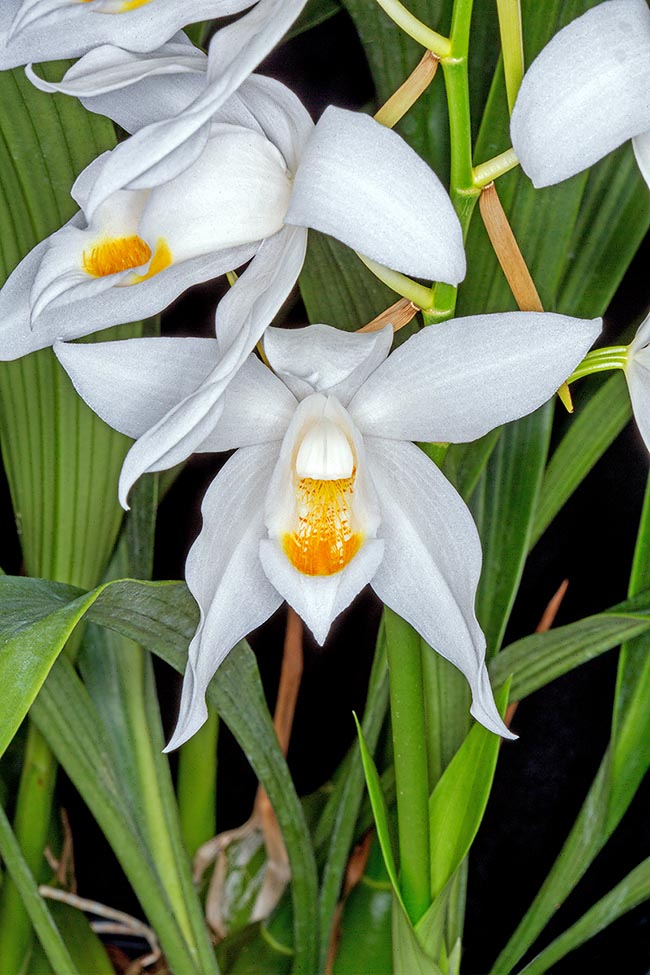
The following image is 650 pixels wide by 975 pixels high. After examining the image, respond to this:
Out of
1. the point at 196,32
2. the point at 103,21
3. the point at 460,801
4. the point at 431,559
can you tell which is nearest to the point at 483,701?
the point at 431,559

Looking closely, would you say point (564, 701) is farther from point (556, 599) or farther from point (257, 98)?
point (257, 98)

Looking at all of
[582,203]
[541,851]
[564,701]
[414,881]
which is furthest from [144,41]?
[541,851]

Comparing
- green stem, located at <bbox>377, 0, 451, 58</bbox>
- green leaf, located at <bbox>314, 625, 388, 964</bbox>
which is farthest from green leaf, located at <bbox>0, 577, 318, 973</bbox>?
green stem, located at <bbox>377, 0, 451, 58</bbox>

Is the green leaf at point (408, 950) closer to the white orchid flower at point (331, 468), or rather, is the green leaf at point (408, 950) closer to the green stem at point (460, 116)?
the white orchid flower at point (331, 468)

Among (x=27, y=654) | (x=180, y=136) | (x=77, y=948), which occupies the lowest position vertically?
(x=77, y=948)

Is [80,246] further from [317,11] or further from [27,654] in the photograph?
[317,11]

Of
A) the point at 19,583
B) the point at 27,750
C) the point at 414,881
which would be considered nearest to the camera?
the point at 19,583

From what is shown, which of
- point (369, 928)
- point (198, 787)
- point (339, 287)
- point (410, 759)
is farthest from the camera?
point (198, 787)
